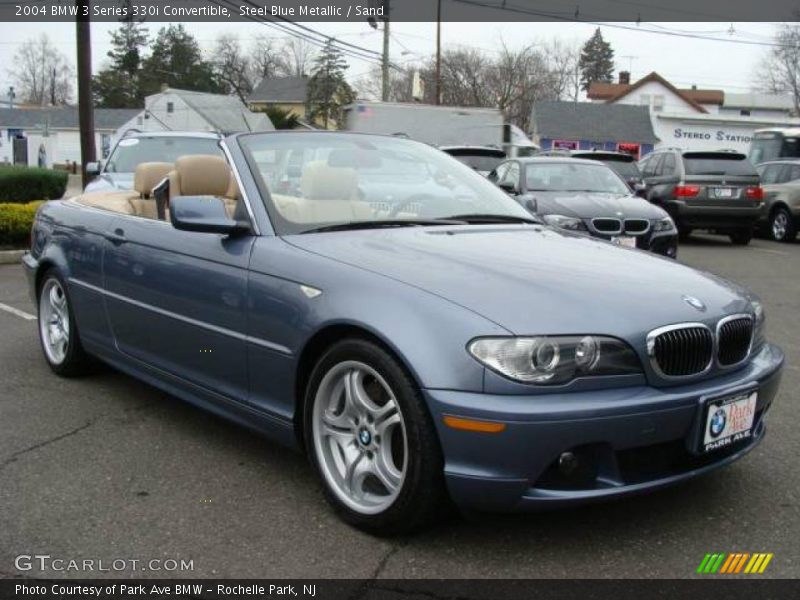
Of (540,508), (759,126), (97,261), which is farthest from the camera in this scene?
(759,126)

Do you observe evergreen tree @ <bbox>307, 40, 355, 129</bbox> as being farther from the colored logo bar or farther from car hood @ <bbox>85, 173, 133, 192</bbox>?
the colored logo bar

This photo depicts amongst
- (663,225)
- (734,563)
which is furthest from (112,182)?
(734,563)

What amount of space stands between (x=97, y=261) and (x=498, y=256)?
2.38m

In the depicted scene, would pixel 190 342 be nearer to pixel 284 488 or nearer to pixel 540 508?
pixel 284 488

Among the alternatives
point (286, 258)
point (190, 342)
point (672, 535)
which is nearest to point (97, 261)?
point (190, 342)

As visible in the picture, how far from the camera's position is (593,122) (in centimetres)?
5003

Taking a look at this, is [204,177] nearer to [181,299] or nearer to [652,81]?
[181,299]

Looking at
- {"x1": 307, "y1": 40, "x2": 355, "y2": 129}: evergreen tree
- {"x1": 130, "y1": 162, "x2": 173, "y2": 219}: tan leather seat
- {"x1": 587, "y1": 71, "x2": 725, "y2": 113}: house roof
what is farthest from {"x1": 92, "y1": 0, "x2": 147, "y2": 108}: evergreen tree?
{"x1": 130, "y1": 162, "x2": 173, "y2": 219}: tan leather seat

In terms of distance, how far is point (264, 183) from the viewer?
362 centimetres

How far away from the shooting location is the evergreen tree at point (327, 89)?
65188 millimetres

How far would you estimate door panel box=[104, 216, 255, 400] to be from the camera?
3.40m

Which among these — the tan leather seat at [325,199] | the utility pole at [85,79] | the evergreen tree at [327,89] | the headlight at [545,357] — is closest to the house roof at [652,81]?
the evergreen tree at [327,89]

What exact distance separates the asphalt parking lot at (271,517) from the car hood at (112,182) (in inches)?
213

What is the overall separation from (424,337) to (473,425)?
1.09 feet
